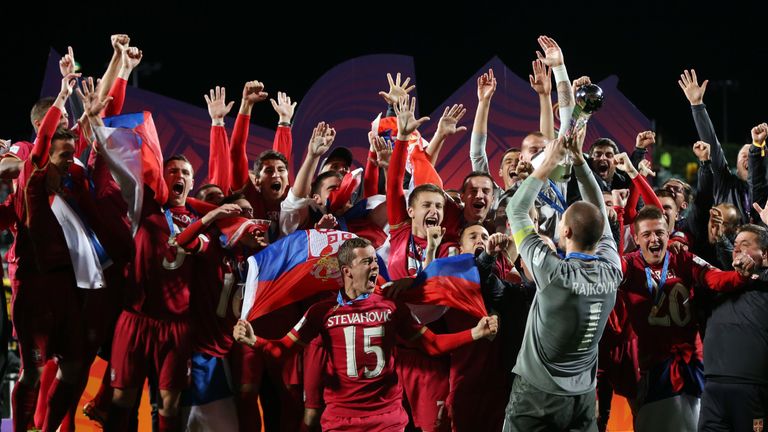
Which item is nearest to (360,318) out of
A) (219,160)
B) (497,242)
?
(497,242)

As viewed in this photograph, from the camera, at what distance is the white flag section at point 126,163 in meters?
5.97

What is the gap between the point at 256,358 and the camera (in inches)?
245

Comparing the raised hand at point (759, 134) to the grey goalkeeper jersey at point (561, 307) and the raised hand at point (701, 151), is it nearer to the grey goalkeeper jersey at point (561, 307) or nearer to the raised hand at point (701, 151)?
the raised hand at point (701, 151)

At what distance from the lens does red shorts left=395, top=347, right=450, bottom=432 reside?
6.09 m

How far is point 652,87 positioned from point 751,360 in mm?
34236

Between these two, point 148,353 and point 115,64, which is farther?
point 115,64

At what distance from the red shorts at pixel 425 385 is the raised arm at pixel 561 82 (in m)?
1.77

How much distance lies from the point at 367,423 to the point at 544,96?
350 cm

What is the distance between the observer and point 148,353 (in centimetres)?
595

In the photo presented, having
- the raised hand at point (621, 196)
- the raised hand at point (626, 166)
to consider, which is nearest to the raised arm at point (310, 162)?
the raised hand at point (626, 166)

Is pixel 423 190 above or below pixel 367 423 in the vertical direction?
above

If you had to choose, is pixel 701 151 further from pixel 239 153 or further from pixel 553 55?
pixel 239 153

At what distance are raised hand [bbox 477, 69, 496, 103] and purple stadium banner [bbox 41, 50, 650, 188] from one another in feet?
3.69

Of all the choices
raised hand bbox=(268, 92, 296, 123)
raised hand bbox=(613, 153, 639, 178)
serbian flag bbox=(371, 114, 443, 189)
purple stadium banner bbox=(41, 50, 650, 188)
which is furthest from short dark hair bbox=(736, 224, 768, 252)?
raised hand bbox=(268, 92, 296, 123)
